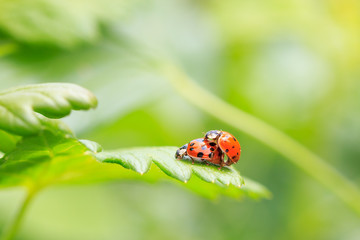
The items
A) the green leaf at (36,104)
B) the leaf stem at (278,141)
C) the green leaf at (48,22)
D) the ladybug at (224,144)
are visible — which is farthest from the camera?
the leaf stem at (278,141)

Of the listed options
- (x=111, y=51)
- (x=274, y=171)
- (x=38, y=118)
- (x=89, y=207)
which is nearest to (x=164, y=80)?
(x=111, y=51)

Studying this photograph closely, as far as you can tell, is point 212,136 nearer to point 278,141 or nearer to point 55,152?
point 55,152

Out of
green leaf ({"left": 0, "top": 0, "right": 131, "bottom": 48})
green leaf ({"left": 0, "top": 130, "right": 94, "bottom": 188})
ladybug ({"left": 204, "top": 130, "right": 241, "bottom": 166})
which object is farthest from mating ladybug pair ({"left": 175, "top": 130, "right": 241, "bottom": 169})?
green leaf ({"left": 0, "top": 0, "right": 131, "bottom": 48})

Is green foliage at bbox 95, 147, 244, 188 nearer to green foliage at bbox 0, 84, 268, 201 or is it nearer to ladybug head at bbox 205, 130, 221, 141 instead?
green foliage at bbox 0, 84, 268, 201

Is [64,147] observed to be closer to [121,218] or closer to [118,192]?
[121,218]

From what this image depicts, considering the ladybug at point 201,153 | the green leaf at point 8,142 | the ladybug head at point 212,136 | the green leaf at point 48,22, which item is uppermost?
the green leaf at point 48,22

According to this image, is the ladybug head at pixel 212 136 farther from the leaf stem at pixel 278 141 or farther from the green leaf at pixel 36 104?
the leaf stem at pixel 278 141

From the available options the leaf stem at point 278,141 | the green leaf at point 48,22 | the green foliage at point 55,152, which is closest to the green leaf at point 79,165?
the green foliage at point 55,152
